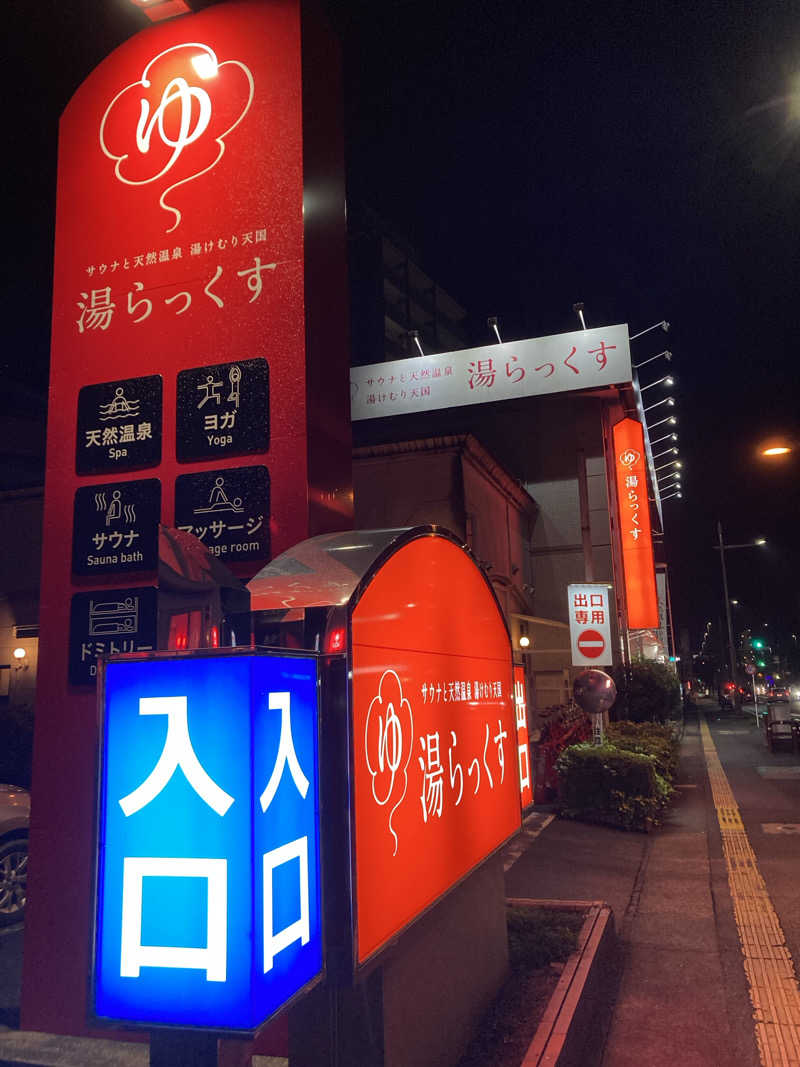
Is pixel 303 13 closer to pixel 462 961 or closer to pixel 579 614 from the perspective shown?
pixel 462 961

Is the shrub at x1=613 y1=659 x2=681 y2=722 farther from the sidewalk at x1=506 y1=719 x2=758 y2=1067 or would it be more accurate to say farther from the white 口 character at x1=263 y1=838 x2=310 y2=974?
the white 口 character at x1=263 y1=838 x2=310 y2=974

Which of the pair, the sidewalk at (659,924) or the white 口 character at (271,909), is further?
the sidewalk at (659,924)

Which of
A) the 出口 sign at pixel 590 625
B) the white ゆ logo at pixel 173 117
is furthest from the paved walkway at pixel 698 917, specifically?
the white ゆ logo at pixel 173 117

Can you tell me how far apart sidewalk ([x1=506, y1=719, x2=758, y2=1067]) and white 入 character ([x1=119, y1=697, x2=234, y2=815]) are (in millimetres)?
3608

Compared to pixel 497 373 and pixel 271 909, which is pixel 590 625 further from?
pixel 271 909

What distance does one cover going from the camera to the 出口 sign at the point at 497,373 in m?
20.4

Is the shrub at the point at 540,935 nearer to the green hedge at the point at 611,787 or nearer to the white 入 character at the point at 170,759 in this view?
the white 入 character at the point at 170,759

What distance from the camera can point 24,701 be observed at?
18.4 m

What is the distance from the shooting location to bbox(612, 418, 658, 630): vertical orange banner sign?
20500mm

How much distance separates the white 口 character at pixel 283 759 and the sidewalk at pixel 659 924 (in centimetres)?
335

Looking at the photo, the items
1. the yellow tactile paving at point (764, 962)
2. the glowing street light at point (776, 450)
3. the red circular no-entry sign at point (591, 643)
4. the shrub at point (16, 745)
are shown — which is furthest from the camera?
the glowing street light at point (776, 450)

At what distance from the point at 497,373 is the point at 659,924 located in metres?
17.0

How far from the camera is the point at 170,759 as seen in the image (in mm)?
1761

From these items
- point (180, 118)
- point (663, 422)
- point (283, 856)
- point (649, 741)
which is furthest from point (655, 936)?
point (663, 422)
